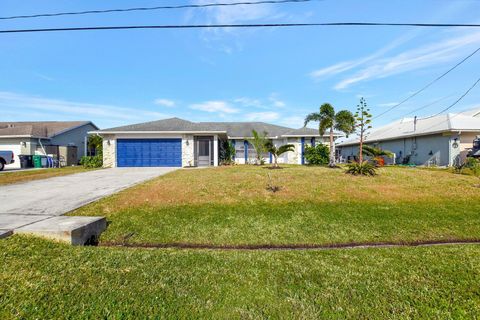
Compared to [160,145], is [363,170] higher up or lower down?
lower down

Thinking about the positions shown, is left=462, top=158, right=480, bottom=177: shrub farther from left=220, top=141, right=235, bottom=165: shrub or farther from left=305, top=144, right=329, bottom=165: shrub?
left=220, top=141, right=235, bottom=165: shrub

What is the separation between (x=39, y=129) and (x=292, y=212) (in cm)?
2858

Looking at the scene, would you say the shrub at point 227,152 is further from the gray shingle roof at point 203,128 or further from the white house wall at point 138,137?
the white house wall at point 138,137

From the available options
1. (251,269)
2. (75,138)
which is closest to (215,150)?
(251,269)

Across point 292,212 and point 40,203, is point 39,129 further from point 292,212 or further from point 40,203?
point 292,212

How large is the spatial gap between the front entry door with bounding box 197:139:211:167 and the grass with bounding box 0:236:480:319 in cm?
1665

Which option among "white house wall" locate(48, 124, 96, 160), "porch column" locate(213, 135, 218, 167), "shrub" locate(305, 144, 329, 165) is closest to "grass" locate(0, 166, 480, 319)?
"shrub" locate(305, 144, 329, 165)

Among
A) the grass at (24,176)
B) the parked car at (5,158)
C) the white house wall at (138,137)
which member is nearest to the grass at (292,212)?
the grass at (24,176)

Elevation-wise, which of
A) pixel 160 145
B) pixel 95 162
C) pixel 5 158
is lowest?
pixel 95 162

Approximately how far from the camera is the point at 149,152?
20031 mm

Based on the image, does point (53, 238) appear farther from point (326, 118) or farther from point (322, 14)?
point (326, 118)

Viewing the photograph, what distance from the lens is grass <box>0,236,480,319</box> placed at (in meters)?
2.59

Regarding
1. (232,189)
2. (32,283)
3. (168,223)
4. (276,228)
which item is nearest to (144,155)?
(232,189)

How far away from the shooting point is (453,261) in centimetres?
385
